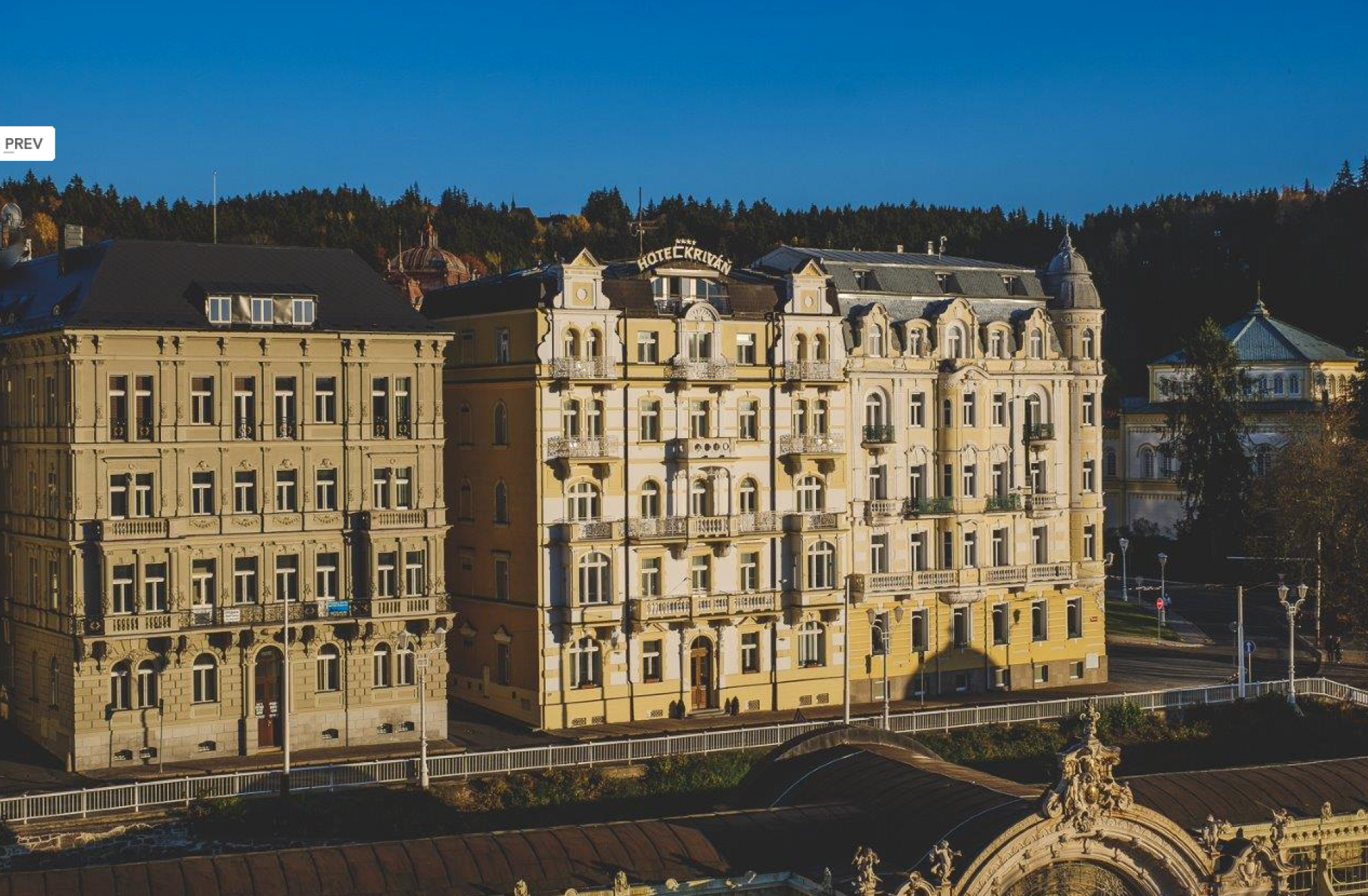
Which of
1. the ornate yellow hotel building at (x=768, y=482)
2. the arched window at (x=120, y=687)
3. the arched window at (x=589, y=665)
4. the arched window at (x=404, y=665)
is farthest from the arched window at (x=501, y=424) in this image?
the arched window at (x=120, y=687)

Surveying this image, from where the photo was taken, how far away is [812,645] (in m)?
70.6

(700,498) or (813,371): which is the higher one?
(813,371)

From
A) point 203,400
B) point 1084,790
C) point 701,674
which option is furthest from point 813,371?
point 1084,790

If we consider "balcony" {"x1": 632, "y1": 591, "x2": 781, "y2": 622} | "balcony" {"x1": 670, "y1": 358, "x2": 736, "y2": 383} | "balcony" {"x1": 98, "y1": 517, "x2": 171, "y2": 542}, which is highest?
"balcony" {"x1": 670, "y1": 358, "x2": 736, "y2": 383}

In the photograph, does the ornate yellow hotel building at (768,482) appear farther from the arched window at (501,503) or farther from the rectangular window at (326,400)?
the rectangular window at (326,400)

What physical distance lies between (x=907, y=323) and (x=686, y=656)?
646 inches

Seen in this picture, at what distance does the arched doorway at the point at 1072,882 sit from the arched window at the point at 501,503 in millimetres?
35840

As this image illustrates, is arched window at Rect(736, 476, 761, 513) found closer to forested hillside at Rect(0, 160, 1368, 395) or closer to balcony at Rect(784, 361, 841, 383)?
balcony at Rect(784, 361, 841, 383)

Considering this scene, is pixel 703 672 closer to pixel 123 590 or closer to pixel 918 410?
pixel 918 410

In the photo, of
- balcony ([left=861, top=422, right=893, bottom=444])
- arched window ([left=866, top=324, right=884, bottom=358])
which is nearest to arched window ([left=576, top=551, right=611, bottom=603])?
balcony ([left=861, top=422, right=893, bottom=444])

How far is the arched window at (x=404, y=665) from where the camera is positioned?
205 feet

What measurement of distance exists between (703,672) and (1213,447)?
53633mm

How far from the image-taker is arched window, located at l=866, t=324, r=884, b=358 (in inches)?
2844

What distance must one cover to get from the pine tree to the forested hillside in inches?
1781
